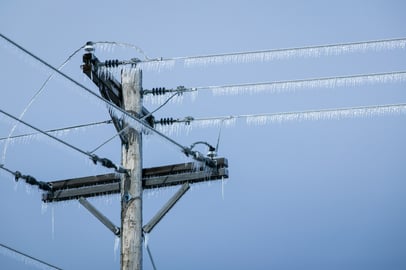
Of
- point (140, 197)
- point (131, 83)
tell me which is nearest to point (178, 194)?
point (140, 197)

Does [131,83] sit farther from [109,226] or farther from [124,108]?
[109,226]

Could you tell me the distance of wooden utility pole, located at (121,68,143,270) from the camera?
695 inches

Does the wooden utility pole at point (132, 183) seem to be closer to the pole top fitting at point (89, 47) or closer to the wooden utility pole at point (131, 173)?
the wooden utility pole at point (131, 173)

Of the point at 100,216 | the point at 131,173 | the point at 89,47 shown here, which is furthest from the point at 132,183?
the point at 89,47

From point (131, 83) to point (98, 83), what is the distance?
516 millimetres

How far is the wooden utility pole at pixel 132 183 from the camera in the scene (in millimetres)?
17656

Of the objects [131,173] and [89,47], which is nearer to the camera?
[131,173]

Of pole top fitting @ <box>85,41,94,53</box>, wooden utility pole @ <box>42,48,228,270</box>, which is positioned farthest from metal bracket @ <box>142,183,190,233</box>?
pole top fitting @ <box>85,41,94,53</box>

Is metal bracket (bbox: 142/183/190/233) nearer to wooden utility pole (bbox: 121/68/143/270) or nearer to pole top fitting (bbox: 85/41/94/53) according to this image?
wooden utility pole (bbox: 121/68/143/270)

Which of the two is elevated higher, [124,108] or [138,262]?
[124,108]

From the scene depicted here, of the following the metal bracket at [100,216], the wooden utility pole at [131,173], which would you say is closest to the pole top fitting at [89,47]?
the wooden utility pole at [131,173]

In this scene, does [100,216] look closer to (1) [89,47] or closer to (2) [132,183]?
(2) [132,183]

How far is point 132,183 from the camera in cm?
1811

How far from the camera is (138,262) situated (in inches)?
692
